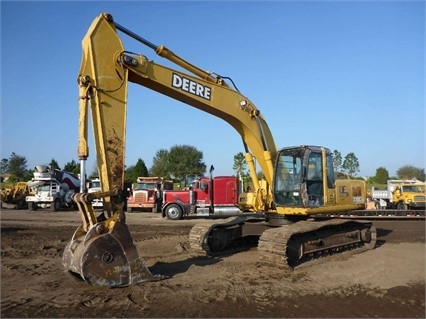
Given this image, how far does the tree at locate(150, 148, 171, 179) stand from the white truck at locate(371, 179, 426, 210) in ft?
190

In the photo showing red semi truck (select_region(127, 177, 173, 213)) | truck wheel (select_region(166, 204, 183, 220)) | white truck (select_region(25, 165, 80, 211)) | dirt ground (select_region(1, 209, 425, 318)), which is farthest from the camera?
white truck (select_region(25, 165, 80, 211))

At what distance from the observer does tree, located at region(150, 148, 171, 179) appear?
85.4m

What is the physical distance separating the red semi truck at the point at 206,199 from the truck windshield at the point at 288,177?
10416 millimetres

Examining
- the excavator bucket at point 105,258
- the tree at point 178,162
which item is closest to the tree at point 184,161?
the tree at point 178,162

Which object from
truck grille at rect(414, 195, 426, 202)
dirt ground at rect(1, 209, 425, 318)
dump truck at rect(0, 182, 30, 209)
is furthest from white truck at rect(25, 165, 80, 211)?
truck grille at rect(414, 195, 426, 202)

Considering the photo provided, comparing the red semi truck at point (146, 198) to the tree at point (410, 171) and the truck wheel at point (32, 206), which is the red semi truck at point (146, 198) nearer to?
the truck wheel at point (32, 206)

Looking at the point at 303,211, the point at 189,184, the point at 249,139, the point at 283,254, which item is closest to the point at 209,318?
the point at 283,254

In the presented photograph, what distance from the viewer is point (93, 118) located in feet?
23.5

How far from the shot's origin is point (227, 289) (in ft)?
22.7

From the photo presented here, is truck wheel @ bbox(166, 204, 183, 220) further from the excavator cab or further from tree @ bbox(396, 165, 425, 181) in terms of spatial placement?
tree @ bbox(396, 165, 425, 181)

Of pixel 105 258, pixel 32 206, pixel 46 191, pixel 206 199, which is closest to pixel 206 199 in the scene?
pixel 206 199

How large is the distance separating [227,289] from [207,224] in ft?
12.9

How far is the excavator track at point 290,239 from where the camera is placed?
8945mm

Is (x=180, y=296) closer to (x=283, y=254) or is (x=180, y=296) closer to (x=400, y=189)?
(x=283, y=254)
